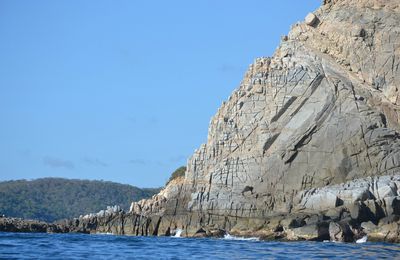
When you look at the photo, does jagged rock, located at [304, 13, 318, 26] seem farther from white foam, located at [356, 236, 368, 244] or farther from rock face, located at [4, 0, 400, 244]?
white foam, located at [356, 236, 368, 244]

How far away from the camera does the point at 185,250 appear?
173 ft

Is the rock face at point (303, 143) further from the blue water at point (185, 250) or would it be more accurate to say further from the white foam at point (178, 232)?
the blue water at point (185, 250)

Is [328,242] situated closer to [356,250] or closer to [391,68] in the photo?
[356,250]

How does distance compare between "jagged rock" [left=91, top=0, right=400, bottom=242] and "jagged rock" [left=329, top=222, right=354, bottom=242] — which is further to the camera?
"jagged rock" [left=91, top=0, right=400, bottom=242]

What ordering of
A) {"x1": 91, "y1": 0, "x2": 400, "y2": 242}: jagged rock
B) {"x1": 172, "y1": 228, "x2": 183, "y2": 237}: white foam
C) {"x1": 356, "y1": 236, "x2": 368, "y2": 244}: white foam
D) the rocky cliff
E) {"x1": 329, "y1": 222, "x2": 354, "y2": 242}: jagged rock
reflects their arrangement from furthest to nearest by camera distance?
{"x1": 172, "y1": 228, "x2": 183, "y2": 237}: white foam < {"x1": 91, "y1": 0, "x2": 400, "y2": 242}: jagged rock < the rocky cliff < {"x1": 329, "y1": 222, "x2": 354, "y2": 242}: jagged rock < {"x1": 356, "y1": 236, "x2": 368, "y2": 244}: white foam

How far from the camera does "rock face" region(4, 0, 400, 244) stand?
71.2m

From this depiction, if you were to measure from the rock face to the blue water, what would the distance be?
991cm

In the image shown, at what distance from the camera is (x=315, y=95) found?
77.1 metres

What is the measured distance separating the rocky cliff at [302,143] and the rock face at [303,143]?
0.09m

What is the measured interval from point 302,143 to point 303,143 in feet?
0.28

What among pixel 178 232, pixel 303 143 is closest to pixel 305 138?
pixel 303 143

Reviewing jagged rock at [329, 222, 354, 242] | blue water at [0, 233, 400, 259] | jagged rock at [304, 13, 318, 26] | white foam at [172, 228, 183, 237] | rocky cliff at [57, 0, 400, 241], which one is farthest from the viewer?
jagged rock at [304, 13, 318, 26]

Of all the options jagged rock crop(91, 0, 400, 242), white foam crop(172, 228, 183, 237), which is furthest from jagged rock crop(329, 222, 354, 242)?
white foam crop(172, 228, 183, 237)

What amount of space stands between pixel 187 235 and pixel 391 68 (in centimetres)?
2447
